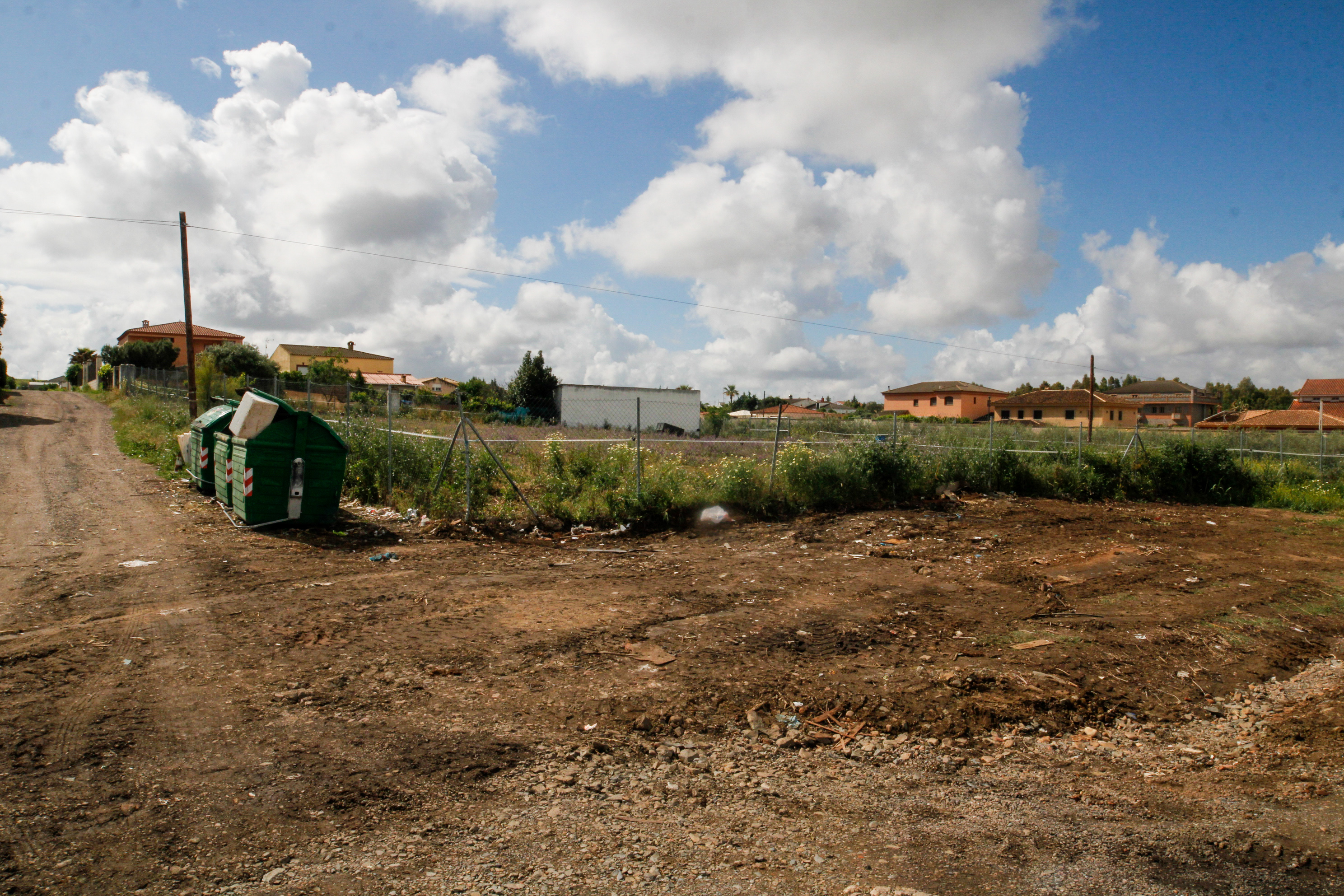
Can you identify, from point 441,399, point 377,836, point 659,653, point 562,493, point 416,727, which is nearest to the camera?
point 377,836

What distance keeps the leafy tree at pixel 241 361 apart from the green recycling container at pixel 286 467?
122 feet

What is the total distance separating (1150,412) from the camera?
272ft

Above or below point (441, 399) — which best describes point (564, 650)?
below

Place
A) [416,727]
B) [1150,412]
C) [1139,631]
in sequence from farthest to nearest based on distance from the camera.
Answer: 1. [1150,412]
2. [1139,631]
3. [416,727]

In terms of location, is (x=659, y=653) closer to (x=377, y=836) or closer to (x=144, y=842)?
(x=377, y=836)

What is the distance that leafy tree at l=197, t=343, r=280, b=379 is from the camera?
4309 centimetres

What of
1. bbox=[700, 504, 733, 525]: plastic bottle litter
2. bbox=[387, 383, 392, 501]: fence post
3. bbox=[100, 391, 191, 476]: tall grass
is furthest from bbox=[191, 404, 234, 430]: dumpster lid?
bbox=[700, 504, 733, 525]: plastic bottle litter

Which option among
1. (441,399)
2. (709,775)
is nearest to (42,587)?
(709,775)

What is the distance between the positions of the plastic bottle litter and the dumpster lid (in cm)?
737

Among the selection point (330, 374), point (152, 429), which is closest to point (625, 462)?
point (152, 429)

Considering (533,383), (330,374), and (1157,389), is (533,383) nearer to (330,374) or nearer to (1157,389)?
(330,374)

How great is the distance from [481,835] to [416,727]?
3.79 ft

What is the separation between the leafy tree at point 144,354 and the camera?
4447cm

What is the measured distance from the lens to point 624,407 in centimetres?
4119
